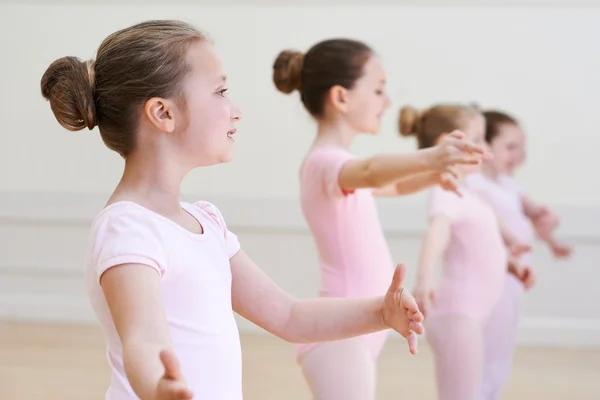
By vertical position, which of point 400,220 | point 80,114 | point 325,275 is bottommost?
point 400,220

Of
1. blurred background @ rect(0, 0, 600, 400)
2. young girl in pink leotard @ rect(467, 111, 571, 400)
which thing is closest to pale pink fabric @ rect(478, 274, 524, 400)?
young girl in pink leotard @ rect(467, 111, 571, 400)

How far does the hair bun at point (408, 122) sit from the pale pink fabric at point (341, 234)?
2.90 ft

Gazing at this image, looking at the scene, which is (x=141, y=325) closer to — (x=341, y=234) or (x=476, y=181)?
(x=341, y=234)

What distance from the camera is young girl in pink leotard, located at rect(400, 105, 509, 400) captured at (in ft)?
8.84

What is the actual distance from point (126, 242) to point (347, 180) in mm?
1121

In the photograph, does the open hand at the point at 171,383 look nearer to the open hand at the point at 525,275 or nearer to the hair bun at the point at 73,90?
the hair bun at the point at 73,90

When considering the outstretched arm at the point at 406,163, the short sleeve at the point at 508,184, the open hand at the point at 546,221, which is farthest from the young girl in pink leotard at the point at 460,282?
the outstretched arm at the point at 406,163

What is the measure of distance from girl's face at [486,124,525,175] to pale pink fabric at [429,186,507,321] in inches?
22.2

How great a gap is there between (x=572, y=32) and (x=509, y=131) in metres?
1.30

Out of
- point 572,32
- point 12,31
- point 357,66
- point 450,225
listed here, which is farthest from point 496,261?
point 12,31

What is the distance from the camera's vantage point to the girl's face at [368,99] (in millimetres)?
2527

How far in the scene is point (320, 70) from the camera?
2576 millimetres

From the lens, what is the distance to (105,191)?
4.91 m

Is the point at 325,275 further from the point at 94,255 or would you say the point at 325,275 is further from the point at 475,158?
the point at 94,255
